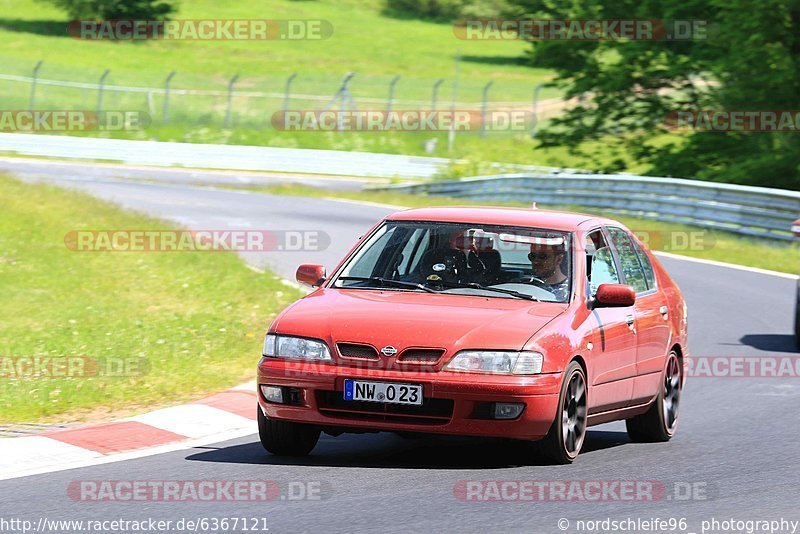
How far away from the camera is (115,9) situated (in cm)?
8562

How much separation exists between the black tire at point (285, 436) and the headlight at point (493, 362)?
3.40 feet

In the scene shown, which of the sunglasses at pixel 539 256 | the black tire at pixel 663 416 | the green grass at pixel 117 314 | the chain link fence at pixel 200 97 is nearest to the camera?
the sunglasses at pixel 539 256

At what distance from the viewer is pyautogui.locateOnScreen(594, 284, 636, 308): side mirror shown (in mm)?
8305

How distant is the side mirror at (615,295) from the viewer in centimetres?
830

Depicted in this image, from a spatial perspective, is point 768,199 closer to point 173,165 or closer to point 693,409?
point 693,409

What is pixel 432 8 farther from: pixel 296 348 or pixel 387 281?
Answer: pixel 296 348

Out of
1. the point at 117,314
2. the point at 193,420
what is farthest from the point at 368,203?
the point at 193,420

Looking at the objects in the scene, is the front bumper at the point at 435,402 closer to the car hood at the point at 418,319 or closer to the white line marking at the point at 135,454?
the car hood at the point at 418,319

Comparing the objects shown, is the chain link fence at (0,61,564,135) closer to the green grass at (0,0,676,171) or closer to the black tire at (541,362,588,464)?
the green grass at (0,0,676,171)

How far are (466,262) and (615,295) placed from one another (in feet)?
3.07

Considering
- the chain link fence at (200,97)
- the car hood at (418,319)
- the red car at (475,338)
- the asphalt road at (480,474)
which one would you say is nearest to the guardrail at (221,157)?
the chain link fence at (200,97)

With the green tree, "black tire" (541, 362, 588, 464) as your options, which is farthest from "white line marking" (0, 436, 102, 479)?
the green tree

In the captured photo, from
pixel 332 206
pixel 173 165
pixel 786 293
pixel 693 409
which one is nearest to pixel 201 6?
pixel 173 165

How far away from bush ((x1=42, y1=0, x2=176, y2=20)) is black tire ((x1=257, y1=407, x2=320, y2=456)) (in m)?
79.3
